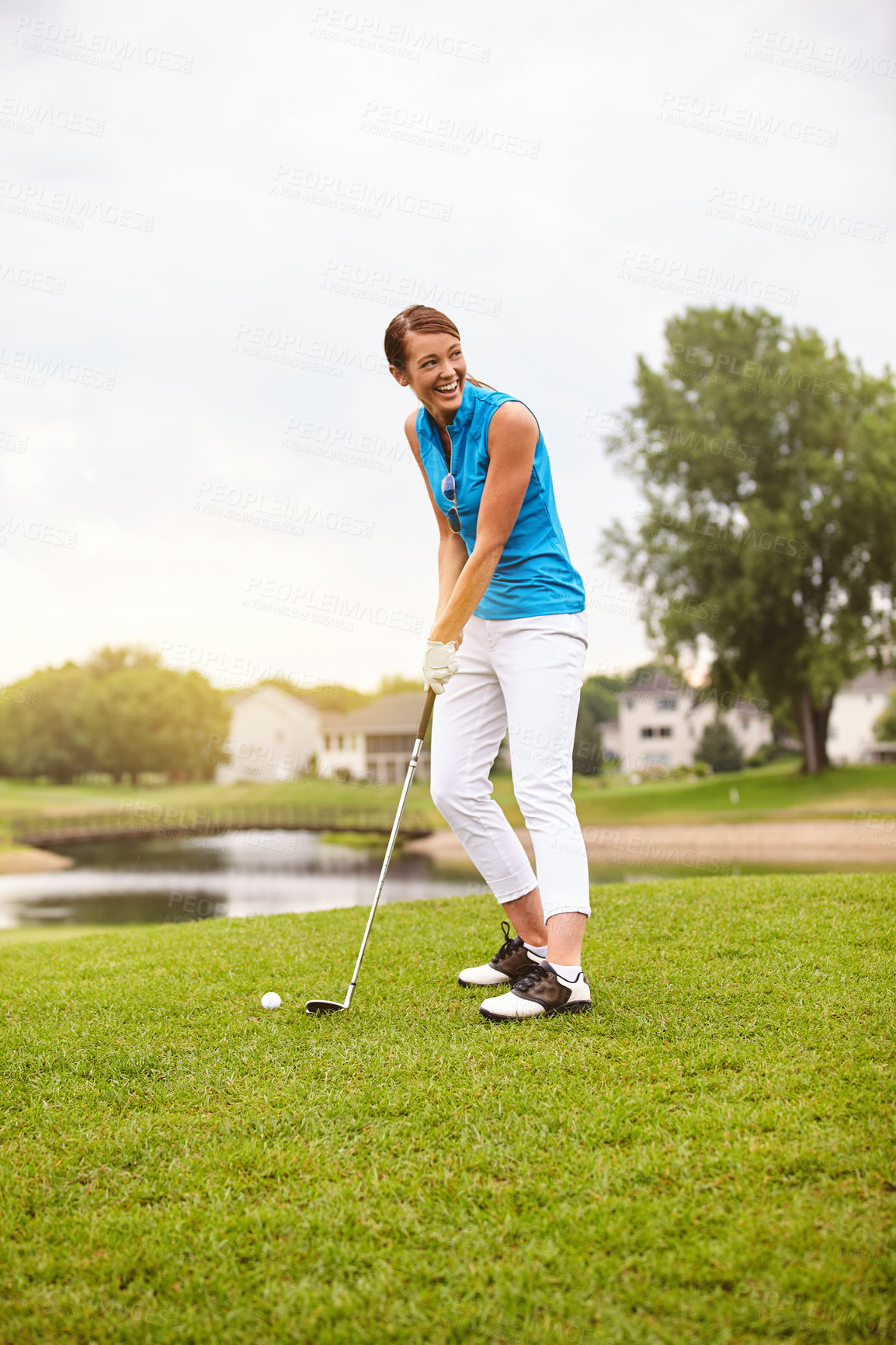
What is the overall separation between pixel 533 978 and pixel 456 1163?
1.08 metres

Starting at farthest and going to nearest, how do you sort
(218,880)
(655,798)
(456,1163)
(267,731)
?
1. (267,731)
2. (655,798)
3. (218,880)
4. (456,1163)

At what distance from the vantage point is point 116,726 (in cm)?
5494

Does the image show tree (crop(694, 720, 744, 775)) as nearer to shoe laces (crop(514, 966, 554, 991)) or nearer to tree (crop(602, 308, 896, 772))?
tree (crop(602, 308, 896, 772))

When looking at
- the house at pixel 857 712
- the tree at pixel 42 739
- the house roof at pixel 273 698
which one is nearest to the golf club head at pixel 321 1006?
the house roof at pixel 273 698

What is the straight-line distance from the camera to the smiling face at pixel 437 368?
124 inches

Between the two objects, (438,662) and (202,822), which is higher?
(438,662)

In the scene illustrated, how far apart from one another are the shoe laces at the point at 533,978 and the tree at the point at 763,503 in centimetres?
2440

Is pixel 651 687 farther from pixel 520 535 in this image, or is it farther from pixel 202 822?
pixel 520 535

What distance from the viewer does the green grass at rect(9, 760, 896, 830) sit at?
1094 inches

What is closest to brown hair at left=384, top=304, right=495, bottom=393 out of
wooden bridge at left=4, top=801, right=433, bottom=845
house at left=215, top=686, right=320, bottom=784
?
wooden bridge at left=4, top=801, right=433, bottom=845

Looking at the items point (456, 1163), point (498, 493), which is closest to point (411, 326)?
point (498, 493)

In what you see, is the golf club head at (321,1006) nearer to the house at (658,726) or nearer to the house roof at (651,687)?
the house roof at (651,687)

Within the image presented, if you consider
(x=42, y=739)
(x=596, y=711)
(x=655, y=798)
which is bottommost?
(x=655, y=798)

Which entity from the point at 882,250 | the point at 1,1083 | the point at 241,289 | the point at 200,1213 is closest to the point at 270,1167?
the point at 200,1213
